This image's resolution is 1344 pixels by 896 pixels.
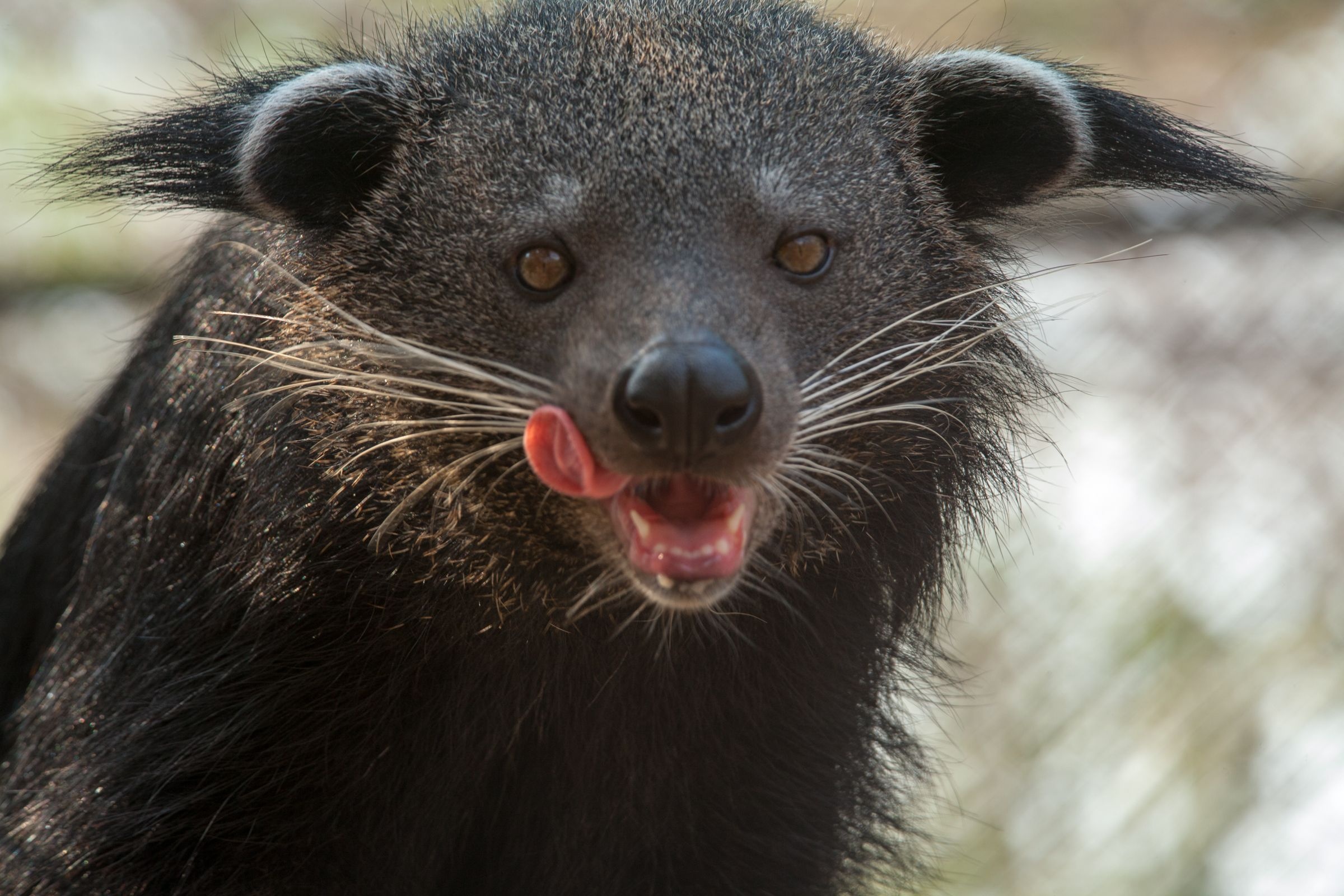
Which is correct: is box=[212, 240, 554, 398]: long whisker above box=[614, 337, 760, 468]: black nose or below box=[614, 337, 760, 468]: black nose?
above

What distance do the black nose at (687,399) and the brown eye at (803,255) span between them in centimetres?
54

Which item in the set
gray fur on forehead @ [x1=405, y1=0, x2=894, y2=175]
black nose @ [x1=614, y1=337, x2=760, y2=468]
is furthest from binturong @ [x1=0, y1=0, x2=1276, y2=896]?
black nose @ [x1=614, y1=337, x2=760, y2=468]

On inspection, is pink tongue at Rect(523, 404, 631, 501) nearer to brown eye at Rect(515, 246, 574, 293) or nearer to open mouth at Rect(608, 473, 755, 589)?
open mouth at Rect(608, 473, 755, 589)

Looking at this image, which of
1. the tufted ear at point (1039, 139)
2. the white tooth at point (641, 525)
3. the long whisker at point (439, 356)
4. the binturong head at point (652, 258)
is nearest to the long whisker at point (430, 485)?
the binturong head at point (652, 258)

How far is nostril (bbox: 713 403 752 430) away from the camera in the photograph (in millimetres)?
3205

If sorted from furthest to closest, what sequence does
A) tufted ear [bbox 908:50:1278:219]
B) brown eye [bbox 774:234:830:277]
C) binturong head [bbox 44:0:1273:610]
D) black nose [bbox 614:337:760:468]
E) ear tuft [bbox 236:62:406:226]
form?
tufted ear [bbox 908:50:1278:219] → ear tuft [bbox 236:62:406:226] → brown eye [bbox 774:234:830:277] → binturong head [bbox 44:0:1273:610] → black nose [bbox 614:337:760:468]

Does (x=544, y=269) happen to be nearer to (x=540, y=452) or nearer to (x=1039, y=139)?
(x=540, y=452)

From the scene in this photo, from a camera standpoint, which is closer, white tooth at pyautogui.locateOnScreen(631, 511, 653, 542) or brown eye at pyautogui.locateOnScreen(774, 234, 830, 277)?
white tooth at pyautogui.locateOnScreen(631, 511, 653, 542)

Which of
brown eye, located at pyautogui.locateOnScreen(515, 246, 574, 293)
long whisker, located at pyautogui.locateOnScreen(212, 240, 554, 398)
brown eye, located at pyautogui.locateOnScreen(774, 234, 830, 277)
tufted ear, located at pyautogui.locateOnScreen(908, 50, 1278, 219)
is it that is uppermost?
tufted ear, located at pyautogui.locateOnScreen(908, 50, 1278, 219)

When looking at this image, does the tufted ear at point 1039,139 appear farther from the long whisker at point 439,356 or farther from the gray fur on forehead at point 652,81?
the long whisker at point 439,356

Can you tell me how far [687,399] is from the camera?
3.15 metres

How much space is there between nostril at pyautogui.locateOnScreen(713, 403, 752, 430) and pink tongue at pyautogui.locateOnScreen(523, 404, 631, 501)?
0.84ft

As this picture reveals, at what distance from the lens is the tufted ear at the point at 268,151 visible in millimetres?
3867

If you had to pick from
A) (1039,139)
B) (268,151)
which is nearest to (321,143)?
(268,151)
